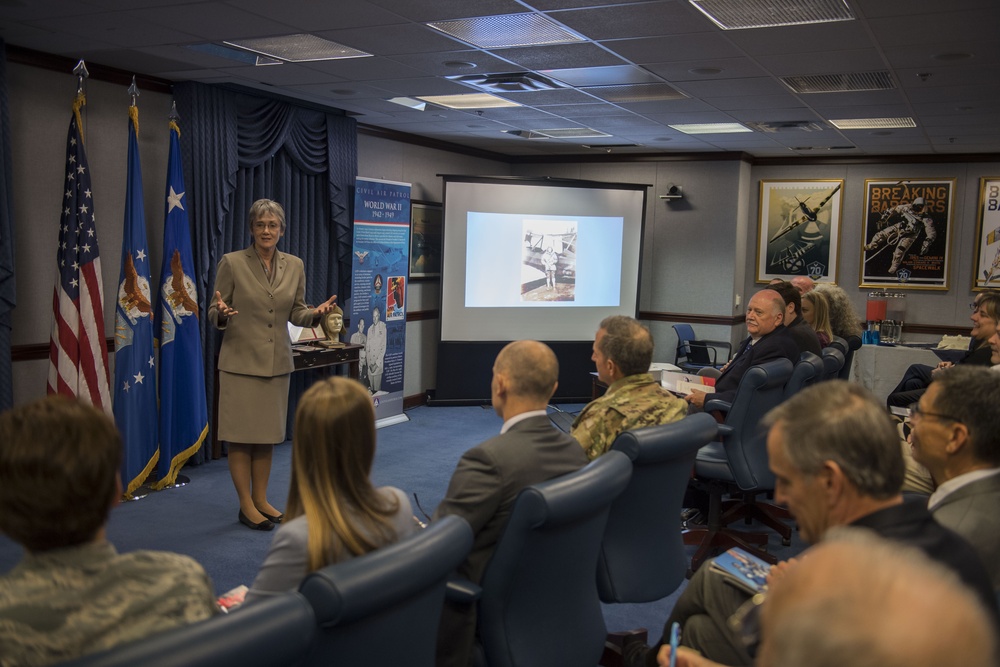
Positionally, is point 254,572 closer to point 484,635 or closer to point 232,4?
point 484,635

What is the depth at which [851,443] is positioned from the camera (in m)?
1.62

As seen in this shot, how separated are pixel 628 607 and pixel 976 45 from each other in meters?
3.13

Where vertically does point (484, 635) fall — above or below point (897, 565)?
below

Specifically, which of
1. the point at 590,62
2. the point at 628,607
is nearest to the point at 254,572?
the point at 628,607

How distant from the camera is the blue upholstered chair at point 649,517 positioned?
110 inches

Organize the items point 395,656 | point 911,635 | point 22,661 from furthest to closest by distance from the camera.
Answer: point 395,656 → point 22,661 → point 911,635

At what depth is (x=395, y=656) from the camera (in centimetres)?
170

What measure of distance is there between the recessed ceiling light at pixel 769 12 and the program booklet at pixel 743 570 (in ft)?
7.84

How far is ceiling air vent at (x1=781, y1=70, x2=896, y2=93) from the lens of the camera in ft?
16.3

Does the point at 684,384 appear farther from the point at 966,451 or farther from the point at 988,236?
the point at 988,236

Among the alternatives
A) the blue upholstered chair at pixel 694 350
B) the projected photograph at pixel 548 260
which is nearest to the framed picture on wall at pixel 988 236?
the blue upholstered chair at pixel 694 350

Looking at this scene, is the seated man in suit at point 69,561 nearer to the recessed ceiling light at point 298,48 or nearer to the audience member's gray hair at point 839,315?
the recessed ceiling light at point 298,48

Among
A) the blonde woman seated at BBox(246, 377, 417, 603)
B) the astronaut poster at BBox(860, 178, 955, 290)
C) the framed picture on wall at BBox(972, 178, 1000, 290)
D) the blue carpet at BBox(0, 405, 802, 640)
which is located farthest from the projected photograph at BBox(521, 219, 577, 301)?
the blonde woman seated at BBox(246, 377, 417, 603)

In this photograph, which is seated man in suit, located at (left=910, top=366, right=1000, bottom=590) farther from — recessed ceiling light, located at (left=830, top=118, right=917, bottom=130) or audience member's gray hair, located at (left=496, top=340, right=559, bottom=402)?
recessed ceiling light, located at (left=830, top=118, right=917, bottom=130)
